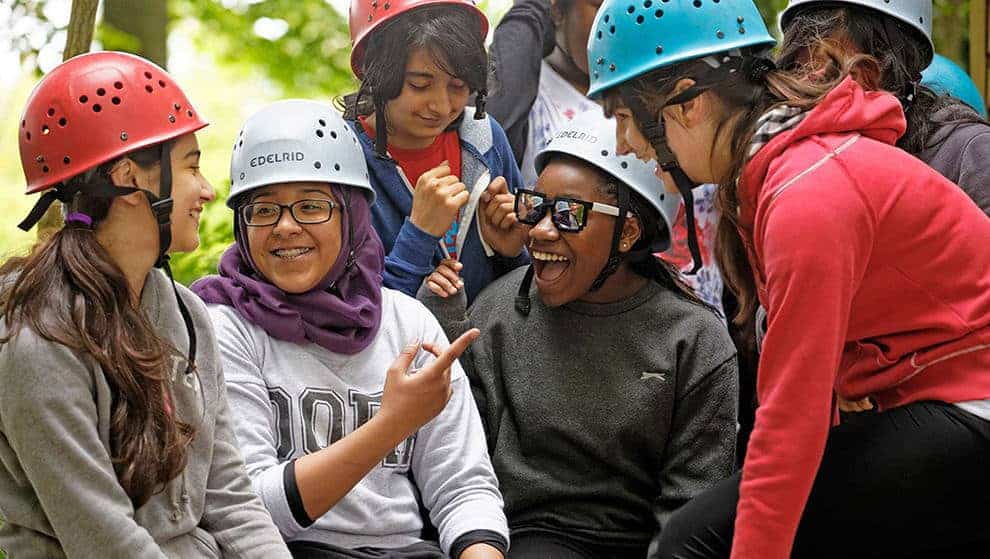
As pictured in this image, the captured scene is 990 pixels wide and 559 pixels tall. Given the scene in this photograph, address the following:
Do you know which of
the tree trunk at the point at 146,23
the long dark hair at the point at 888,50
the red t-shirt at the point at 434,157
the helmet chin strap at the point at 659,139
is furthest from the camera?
the tree trunk at the point at 146,23

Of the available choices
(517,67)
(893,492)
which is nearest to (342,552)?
(893,492)

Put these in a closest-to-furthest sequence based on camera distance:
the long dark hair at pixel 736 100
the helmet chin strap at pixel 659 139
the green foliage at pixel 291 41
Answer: the long dark hair at pixel 736 100, the helmet chin strap at pixel 659 139, the green foliage at pixel 291 41

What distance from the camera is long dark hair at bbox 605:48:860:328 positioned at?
9.19ft

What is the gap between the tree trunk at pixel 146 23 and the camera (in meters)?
5.42

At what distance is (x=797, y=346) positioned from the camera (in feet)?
8.19

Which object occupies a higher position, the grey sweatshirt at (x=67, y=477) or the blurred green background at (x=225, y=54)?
the grey sweatshirt at (x=67, y=477)

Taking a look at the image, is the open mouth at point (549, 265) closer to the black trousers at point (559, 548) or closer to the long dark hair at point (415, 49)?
the long dark hair at point (415, 49)

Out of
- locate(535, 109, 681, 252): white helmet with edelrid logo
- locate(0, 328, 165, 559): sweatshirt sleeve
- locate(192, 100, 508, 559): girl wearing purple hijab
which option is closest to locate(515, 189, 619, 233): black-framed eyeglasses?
locate(535, 109, 681, 252): white helmet with edelrid logo

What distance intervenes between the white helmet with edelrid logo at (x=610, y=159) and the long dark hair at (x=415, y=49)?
1.03 feet

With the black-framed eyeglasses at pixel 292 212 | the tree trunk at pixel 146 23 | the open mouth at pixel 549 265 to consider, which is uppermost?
the tree trunk at pixel 146 23

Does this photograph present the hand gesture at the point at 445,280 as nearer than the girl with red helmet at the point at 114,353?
No

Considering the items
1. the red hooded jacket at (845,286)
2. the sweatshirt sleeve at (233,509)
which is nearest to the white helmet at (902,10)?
the red hooded jacket at (845,286)

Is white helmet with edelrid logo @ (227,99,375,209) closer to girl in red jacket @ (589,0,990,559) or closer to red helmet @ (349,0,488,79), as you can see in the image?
red helmet @ (349,0,488,79)

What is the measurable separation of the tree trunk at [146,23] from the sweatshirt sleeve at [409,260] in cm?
219
